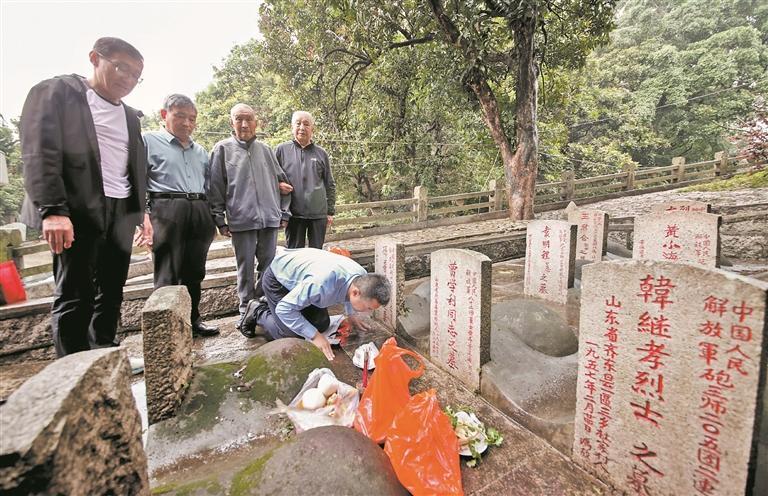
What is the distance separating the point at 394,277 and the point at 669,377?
2.76 m

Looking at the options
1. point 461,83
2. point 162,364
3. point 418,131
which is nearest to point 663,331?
point 162,364

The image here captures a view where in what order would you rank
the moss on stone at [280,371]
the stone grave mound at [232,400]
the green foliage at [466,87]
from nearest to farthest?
1. the stone grave mound at [232,400]
2. the moss on stone at [280,371]
3. the green foliage at [466,87]

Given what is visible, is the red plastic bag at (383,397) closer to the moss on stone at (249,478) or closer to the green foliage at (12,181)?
the moss on stone at (249,478)

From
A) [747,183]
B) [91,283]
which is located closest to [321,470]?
[91,283]

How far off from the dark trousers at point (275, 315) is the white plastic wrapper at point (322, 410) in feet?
2.87

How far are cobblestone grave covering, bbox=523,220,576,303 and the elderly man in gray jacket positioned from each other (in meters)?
3.66

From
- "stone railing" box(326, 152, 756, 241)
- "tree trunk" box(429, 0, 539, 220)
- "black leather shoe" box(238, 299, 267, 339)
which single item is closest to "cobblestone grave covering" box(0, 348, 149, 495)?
"black leather shoe" box(238, 299, 267, 339)

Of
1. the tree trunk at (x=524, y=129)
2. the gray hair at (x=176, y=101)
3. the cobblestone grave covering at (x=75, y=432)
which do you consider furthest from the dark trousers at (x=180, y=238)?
the tree trunk at (x=524, y=129)

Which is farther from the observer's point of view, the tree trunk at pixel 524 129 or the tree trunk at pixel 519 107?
the tree trunk at pixel 524 129

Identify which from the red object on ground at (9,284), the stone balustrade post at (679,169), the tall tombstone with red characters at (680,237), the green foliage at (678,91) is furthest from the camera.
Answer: the green foliage at (678,91)

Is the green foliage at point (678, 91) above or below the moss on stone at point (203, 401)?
above

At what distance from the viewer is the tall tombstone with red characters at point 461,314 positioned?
314 centimetres

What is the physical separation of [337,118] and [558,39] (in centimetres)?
633

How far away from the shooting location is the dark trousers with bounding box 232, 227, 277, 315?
153 inches
